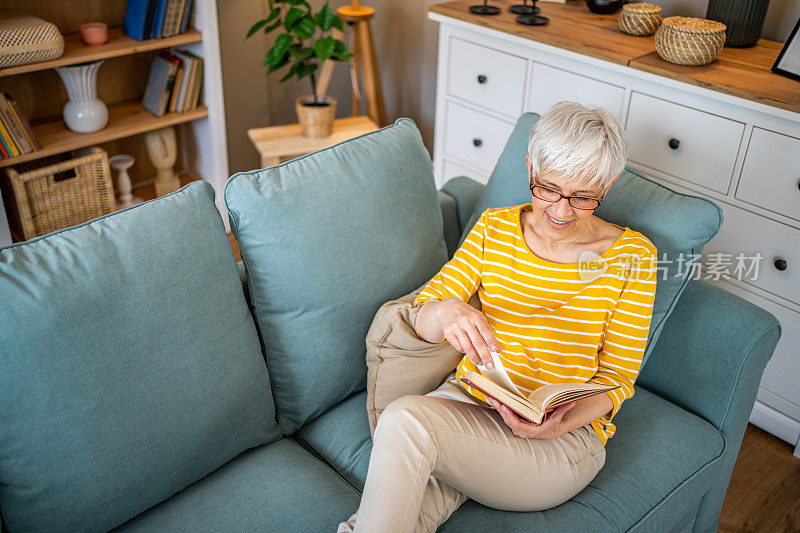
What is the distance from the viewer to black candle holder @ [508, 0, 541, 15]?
2531 millimetres

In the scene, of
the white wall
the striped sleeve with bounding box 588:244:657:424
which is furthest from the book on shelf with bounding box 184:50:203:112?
the striped sleeve with bounding box 588:244:657:424

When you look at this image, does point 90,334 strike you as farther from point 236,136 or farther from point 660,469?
point 236,136

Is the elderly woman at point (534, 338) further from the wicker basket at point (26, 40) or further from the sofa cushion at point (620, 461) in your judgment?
the wicker basket at point (26, 40)

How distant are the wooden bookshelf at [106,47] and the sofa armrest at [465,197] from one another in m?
1.41

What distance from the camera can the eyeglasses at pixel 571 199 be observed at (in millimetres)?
1423

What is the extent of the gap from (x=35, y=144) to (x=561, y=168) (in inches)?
80.2

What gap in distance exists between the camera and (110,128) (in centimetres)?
281

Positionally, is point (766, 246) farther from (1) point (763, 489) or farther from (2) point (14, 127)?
(2) point (14, 127)

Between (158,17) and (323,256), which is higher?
(158,17)

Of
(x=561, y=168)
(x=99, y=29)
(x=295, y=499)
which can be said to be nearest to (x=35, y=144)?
(x=99, y=29)

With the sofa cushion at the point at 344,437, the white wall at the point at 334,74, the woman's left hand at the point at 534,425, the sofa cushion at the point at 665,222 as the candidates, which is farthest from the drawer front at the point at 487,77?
the woman's left hand at the point at 534,425

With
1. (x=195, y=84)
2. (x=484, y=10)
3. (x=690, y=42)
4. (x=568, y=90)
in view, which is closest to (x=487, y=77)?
(x=484, y=10)

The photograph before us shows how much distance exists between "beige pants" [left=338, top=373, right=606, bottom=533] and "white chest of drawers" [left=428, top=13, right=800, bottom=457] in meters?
0.68

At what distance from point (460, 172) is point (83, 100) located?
147 centimetres
